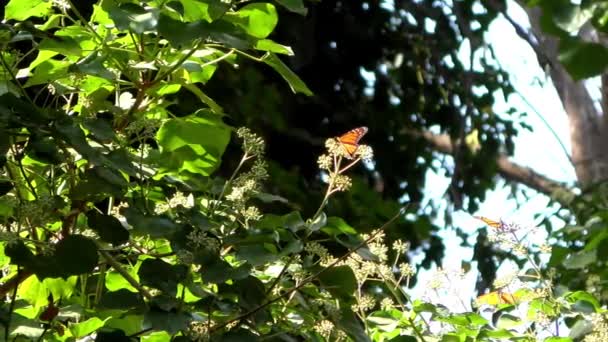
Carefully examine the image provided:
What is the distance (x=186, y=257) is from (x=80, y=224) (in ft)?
1.12

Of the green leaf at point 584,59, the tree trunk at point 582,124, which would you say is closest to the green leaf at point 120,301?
the green leaf at point 584,59

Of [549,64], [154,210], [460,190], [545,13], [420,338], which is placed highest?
[545,13]

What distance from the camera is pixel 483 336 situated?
1.46 meters

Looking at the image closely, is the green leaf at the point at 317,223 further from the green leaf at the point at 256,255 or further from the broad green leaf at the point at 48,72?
the broad green leaf at the point at 48,72

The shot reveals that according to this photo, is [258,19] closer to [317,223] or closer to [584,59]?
[317,223]

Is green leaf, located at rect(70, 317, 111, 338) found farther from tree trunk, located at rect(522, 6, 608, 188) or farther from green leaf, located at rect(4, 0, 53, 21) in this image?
tree trunk, located at rect(522, 6, 608, 188)

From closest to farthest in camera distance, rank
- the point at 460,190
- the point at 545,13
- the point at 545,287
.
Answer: the point at 545,13
the point at 545,287
the point at 460,190

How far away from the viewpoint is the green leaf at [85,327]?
1.28m

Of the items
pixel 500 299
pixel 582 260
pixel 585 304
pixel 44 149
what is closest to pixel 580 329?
pixel 585 304

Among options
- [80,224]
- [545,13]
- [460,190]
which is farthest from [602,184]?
[545,13]

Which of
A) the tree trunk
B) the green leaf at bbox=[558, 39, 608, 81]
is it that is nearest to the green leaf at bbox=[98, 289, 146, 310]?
the green leaf at bbox=[558, 39, 608, 81]

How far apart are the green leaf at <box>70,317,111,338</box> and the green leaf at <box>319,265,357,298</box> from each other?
0.26 metres

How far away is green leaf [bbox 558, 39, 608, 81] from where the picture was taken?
0.80 meters

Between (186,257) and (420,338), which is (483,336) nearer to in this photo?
(420,338)
